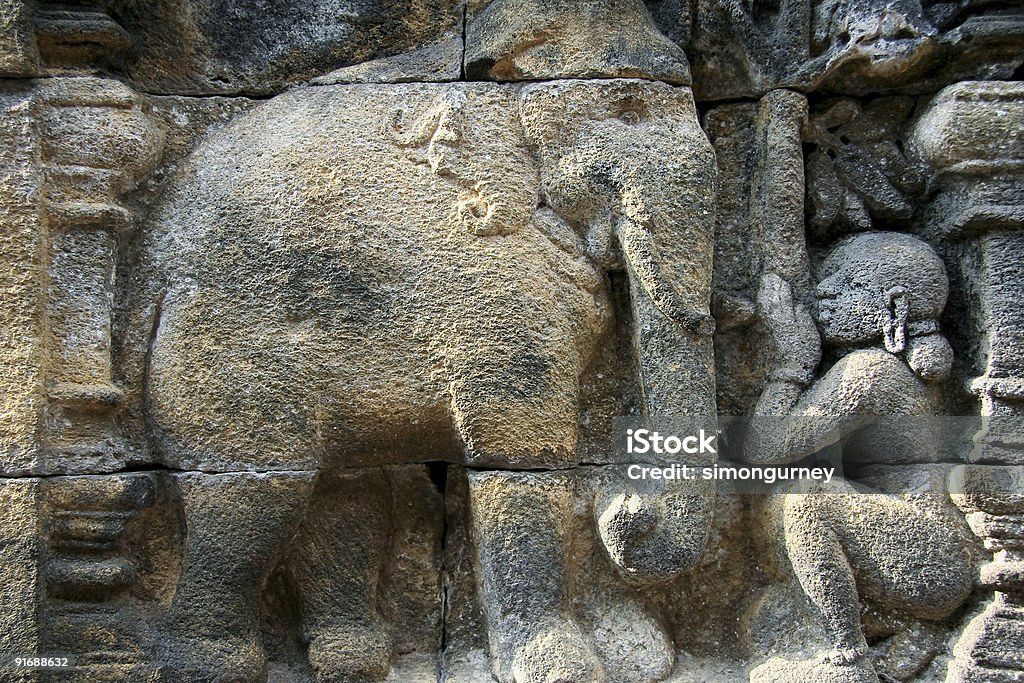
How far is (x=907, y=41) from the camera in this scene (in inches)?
119

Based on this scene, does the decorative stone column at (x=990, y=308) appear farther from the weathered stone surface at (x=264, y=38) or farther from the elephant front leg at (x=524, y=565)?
the weathered stone surface at (x=264, y=38)

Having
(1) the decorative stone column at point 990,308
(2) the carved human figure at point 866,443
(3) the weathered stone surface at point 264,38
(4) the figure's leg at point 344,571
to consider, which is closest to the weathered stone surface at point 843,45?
(1) the decorative stone column at point 990,308

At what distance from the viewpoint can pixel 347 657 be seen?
9.18 ft

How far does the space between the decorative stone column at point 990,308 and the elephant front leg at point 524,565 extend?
3.34ft

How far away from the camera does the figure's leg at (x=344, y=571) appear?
281cm

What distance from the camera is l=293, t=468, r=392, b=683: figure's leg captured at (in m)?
2.81

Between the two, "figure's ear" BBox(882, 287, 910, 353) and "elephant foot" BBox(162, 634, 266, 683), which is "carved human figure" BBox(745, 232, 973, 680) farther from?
"elephant foot" BBox(162, 634, 266, 683)

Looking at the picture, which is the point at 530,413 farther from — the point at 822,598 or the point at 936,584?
the point at 936,584

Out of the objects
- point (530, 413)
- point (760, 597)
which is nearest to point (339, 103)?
point (530, 413)

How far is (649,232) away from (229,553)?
136 cm

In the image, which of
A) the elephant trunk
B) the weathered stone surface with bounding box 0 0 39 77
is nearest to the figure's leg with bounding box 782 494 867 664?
Answer: the elephant trunk

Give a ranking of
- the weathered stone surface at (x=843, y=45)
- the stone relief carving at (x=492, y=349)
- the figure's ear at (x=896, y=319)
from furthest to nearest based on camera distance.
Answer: the weathered stone surface at (x=843, y=45) < the figure's ear at (x=896, y=319) < the stone relief carving at (x=492, y=349)

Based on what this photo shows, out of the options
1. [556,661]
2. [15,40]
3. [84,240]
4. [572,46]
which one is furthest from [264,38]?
[556,661]

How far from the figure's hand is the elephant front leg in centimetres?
70
